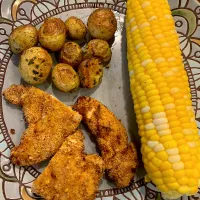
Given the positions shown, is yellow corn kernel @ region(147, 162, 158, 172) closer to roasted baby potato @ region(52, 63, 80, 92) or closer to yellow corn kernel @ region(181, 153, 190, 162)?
yellow corn kernel @ region(181, 153, 190, 162)

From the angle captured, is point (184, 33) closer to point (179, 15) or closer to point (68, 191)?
point (179, 15)

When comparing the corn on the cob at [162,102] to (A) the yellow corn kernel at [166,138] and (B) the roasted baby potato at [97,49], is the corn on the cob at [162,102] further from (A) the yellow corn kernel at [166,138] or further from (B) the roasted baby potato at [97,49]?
(B) the roasted baby potato at [97,49]

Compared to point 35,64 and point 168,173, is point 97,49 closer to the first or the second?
point 35,64

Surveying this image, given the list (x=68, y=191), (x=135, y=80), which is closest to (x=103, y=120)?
(x=135, y=80)

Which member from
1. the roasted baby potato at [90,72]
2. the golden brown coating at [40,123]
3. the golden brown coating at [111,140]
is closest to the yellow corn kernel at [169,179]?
the golden brown coating at [111,140]

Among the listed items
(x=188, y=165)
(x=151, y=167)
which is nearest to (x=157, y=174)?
(x=151, y=167)

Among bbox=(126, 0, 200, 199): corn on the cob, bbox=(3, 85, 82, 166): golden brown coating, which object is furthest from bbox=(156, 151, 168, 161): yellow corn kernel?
bbox=(3, 85, 82, 166): golden brown coating
